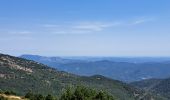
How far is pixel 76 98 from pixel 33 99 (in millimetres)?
15713

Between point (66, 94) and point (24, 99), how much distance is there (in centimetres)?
1552

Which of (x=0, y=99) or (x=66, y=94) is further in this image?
(x=66, y=94)

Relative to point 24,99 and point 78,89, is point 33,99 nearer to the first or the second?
point 24,99

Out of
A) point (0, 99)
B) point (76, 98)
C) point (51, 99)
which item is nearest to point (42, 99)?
point (51, 99)

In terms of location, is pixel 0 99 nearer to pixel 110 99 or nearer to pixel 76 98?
pixel 76 98

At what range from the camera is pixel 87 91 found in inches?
5704

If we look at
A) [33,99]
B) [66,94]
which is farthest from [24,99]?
[66,94]

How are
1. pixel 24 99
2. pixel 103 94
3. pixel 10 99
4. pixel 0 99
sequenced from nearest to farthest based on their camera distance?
1. pixel 0 99
2. pixel 10 99
3. pixel 24 99
4. pixel 103 94

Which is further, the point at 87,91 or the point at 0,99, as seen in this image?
the point at 87,91

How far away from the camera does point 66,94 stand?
468ft

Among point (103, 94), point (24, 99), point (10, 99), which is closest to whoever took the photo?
point (10, 99)

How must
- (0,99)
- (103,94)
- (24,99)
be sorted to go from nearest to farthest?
(0,99)
(24,99)
(103,94)

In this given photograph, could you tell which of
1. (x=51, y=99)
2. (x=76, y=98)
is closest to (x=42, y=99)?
(x=51, y=99)

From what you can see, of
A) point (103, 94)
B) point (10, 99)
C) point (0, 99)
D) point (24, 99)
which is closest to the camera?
point (0, 99)
